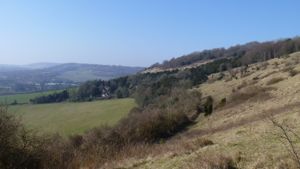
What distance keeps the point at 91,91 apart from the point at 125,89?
14919 mm

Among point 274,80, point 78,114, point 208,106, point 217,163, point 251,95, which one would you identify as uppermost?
point 217,163

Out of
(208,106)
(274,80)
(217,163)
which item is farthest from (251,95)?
(217,163)

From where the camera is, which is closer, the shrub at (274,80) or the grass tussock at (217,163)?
the grass tussock at (217,163)

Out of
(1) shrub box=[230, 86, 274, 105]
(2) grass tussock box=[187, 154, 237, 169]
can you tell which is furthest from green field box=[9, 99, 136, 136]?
(2) grass tussock box=[187, 154, 237, 169]

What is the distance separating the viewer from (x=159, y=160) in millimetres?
11758

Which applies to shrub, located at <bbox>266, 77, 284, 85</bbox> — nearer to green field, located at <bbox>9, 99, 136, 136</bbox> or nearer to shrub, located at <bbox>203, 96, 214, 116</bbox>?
shrub, located at <bbox>203, 96, 214, 116</bbox>

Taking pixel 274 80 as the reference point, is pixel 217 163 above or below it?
above

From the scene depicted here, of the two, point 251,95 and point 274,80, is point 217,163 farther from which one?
point 274,80

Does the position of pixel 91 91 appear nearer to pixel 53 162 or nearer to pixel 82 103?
pixel 82 103

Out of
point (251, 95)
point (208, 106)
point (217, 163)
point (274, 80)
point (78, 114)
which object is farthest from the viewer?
point (78, 114)

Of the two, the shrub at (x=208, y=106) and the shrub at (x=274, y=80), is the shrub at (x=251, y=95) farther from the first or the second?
the shrub at (x=208, y=106)

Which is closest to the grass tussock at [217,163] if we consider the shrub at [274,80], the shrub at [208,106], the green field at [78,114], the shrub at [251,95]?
the shrub at [251,95]

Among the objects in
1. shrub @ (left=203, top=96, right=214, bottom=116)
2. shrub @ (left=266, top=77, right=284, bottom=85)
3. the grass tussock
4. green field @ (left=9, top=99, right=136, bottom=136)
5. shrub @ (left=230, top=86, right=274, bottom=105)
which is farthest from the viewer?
green field @ (left=9, top=99, right=136, bottom=136)

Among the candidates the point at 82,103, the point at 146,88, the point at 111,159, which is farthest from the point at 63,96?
the point at 111,159
